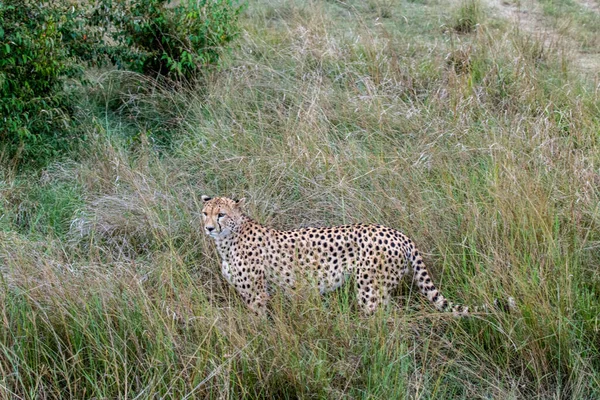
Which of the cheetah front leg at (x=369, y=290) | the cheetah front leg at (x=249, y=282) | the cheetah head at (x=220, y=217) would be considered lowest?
Result: the cheetah front leg at (x=249, y=282)

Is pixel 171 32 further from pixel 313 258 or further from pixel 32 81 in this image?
pixel 313 258

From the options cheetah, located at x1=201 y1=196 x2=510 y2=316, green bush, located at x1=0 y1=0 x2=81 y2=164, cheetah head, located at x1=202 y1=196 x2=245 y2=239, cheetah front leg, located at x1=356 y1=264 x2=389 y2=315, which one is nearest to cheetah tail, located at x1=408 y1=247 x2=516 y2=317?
cheetah, located at x1=201 y1=196 x2=510 y2=316

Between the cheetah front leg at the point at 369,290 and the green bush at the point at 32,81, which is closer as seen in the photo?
the cheetah front leg at the point at 369,290

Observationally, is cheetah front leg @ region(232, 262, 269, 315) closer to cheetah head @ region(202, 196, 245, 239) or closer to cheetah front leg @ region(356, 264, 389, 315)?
cheetah head @ region(202, 196, 245, 239)

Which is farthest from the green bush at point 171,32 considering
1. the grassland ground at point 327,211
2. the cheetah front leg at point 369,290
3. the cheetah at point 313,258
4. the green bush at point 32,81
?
the cheetah front leg at point 369,290

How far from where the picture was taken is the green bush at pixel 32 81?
5.02m

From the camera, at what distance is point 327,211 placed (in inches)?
178

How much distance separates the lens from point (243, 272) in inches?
158

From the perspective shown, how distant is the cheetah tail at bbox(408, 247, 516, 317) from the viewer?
3500mm

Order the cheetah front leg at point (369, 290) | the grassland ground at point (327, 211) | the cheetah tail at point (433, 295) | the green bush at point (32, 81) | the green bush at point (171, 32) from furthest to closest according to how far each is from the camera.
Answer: the green bush at point (171, 32)
the green bush at point (32, 81)
the cheetah front leg at point (369, 290)
the cheetah tail at point (433, 295)
the grassland ground at point (327, 211)

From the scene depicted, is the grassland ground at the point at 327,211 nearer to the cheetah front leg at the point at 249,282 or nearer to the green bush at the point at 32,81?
the cheetah front leg at the point at 249,282

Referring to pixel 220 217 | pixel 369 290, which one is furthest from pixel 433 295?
Answer: pixel 220 217

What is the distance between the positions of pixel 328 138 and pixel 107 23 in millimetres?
1968

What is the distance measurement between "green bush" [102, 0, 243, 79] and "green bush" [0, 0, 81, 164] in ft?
1.66
